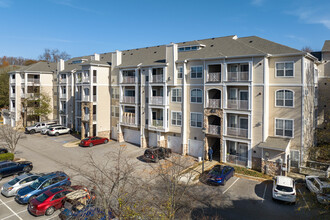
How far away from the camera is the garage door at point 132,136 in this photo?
111ft

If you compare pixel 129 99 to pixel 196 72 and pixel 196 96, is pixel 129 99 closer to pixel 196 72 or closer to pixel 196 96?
pixel 196 96

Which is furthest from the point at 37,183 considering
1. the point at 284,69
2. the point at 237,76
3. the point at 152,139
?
the point at 284,69

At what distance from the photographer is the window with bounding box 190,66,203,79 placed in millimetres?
27058

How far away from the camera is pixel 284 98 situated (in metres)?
22.9

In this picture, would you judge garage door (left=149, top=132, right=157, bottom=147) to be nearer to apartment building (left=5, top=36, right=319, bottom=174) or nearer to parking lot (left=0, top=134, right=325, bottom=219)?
apartment building (left=5, top=36, right=319, bottom=174)

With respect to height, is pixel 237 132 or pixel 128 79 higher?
pixel 128 79

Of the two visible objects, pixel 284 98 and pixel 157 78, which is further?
pixel 157 78

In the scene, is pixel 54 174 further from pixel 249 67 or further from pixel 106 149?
pixel 249 67

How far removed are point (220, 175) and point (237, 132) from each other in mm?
5968

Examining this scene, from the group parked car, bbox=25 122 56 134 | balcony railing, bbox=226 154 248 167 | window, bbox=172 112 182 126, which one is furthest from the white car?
parked car, bbox=25 122 56 134

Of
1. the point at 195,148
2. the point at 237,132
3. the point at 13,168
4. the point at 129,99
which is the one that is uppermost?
the point at 129,99

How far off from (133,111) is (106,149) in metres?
6.61

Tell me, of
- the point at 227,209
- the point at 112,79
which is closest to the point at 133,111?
the point at 112,79

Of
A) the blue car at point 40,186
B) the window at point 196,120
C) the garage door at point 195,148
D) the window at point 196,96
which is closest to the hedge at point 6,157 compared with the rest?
the blue car at point 40,186
